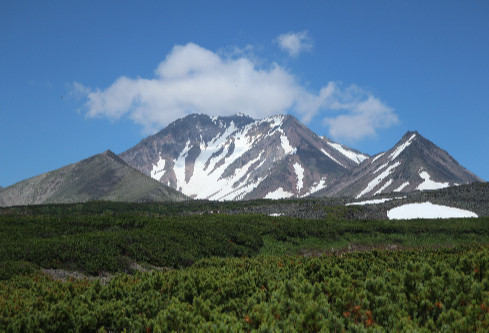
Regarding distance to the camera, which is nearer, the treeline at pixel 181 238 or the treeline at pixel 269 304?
the treeline at pixel 269 304

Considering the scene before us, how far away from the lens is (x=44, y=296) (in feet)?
38.4

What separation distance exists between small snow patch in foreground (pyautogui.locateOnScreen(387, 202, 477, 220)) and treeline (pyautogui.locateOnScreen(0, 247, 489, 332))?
52836 millimetres

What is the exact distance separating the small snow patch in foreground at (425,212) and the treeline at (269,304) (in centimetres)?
5284

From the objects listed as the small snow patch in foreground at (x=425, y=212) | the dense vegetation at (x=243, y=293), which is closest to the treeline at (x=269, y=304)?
the dense vegetation at (x=243, y=293)

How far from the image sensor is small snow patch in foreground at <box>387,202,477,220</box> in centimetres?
6253

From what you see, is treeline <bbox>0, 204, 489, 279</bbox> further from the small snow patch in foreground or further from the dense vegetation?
the small snow patch in foreground

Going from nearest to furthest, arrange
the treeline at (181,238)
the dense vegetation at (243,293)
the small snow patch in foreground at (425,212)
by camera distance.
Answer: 1. the dense vegetation at (243,293)
2. the treeline at (181,238)
3. the small snow patch in foreground at (425,212)

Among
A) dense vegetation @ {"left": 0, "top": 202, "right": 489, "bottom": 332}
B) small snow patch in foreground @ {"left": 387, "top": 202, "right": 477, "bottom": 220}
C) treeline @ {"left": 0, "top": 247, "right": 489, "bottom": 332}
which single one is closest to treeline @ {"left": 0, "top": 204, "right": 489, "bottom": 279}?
dense vegetation @ {"left": 0, "top": 202, "right": 489, "bottom": 332}

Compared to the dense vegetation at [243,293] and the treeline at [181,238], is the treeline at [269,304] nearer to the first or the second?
the dense vegetation at [243,293]

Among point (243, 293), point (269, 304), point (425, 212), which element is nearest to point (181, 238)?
point (243, 293)

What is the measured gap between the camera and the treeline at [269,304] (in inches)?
320

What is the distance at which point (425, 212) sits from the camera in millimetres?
64312

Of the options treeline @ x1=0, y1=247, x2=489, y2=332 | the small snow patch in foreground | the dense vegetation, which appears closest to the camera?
treeline @ x1=0, y1=247, x2=489, y2=332

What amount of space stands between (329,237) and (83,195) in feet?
586
